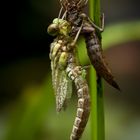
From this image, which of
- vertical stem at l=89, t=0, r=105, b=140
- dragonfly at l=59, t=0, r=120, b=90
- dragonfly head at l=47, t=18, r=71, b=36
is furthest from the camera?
dragonfly head at l=47, t=18, r=71, b=36

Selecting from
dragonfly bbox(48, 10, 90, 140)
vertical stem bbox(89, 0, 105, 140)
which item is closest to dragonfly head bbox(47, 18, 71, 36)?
dragonfly bbox(48, 10, 90, 140)

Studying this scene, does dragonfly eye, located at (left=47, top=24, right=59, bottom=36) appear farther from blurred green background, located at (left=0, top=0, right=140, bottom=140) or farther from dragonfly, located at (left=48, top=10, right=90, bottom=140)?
blurred green background, located at (left=0, top=0, right=140, bottom=140)

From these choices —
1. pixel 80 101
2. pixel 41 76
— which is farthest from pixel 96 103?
pixel 41 76

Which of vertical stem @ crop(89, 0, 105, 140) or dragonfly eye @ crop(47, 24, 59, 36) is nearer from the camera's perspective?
vertical stem @ crop(89, 0, 105, 140)

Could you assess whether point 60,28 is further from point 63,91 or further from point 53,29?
point 63,91

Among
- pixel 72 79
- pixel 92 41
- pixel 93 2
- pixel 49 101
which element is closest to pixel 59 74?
pixel 72 79

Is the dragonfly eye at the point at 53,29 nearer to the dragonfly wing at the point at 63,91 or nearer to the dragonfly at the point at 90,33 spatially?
the dragonfly at the point at 90,33
